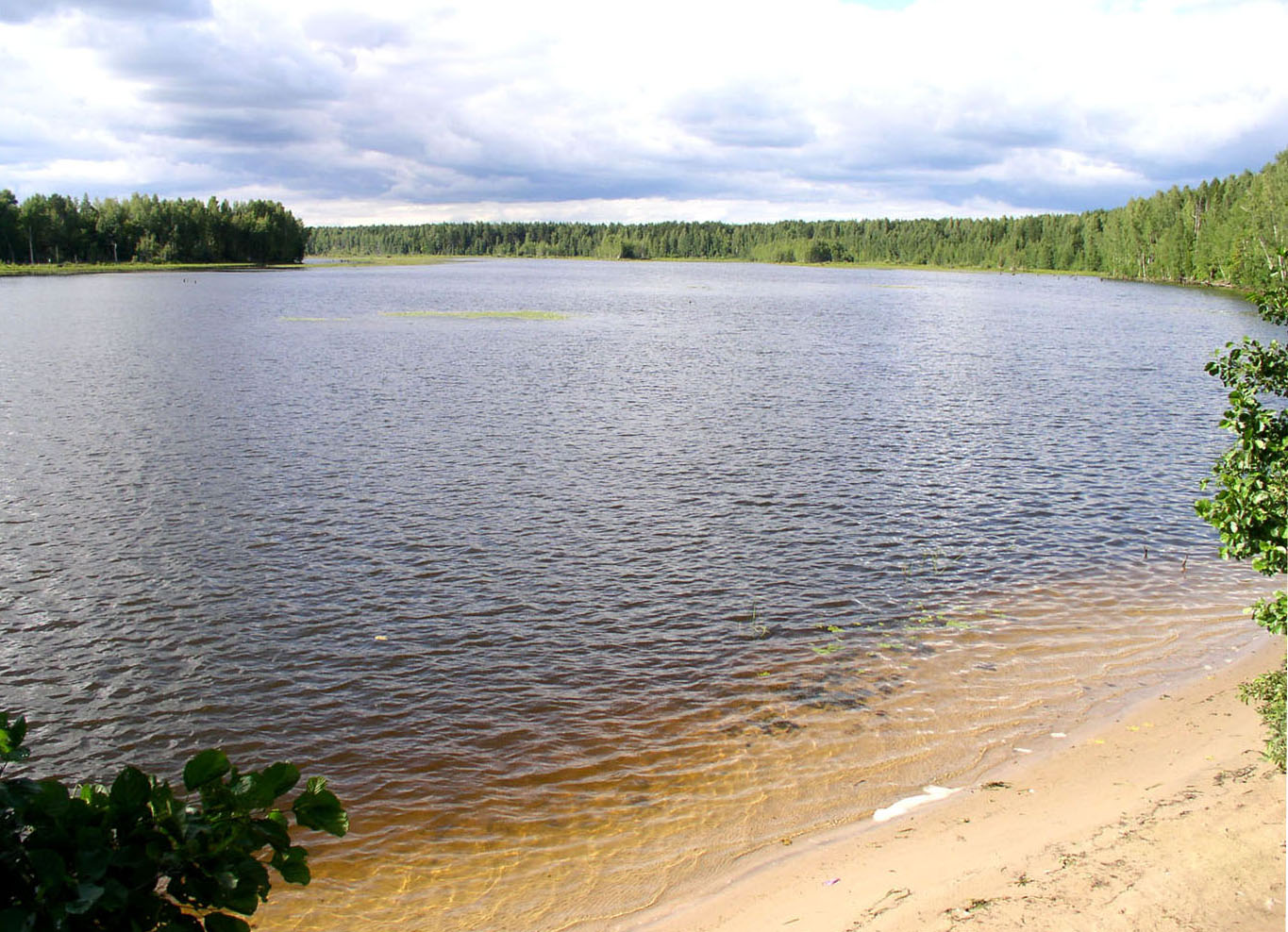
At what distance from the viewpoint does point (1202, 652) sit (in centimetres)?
1700

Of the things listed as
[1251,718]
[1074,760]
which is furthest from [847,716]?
[1251,718]

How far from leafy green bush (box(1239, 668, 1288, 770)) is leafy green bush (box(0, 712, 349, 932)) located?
413 inches

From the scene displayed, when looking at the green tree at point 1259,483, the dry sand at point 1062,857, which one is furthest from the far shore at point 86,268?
the green tree at point 1259,483

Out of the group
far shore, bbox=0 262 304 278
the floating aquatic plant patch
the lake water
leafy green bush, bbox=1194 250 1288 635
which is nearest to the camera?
leafy green bush, bbox=1194 250 1288 635

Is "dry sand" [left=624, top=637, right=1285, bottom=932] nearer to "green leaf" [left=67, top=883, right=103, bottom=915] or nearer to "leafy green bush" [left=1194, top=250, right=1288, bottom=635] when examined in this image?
"leafy green bush" [left=1194, top=250, right=1288, bottom=635]

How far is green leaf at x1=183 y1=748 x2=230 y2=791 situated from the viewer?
396 centimetres

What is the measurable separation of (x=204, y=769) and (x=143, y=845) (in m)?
0.36

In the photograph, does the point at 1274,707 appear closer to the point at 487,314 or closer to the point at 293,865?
the point at 293,865

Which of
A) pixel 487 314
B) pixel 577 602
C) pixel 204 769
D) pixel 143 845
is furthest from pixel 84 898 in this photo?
pixel 487 314

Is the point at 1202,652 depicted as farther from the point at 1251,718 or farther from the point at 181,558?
the point at 181,558

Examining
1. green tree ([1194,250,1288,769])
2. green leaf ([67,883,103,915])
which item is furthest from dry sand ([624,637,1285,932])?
green leaf ([67,883,103,915])

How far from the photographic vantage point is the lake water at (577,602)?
12.5 m

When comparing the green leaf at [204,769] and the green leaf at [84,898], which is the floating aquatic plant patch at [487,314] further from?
the green leaf at [84,898]

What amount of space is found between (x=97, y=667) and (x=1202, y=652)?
63.7 feet
